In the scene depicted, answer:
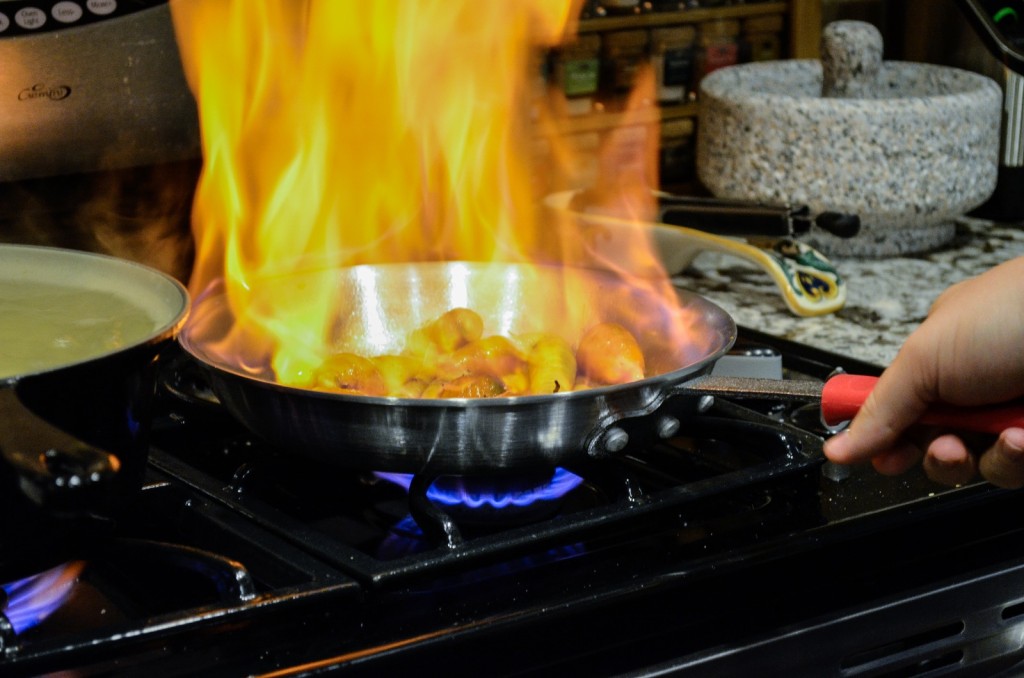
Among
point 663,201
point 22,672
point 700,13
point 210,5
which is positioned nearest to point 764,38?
point 700,13

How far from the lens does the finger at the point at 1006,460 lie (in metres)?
0.75

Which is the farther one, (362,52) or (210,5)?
(362,52)

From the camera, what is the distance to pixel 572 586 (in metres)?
0.76

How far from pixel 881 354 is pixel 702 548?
0.66 meters

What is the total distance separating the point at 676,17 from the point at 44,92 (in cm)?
140

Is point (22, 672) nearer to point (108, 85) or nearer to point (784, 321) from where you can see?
point (108, 85)

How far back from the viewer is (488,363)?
37.9 inches

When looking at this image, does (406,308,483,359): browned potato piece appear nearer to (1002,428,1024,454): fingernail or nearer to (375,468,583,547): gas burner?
(375,468,583,547): gas burner

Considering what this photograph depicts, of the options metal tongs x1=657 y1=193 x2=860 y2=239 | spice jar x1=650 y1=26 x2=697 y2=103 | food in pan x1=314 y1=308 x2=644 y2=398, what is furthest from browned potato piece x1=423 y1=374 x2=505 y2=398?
spice jar x1=650 y1=26 x2=697 y2=103

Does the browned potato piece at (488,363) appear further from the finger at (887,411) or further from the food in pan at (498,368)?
the finger at (887,411)

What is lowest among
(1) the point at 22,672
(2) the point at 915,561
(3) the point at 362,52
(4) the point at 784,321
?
(4) the point at 784,321

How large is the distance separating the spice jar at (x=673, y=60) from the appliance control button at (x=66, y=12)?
1.33m

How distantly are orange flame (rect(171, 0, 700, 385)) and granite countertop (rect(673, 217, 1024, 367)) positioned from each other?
0.47ft

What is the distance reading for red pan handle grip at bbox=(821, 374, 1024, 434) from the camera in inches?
30.1
